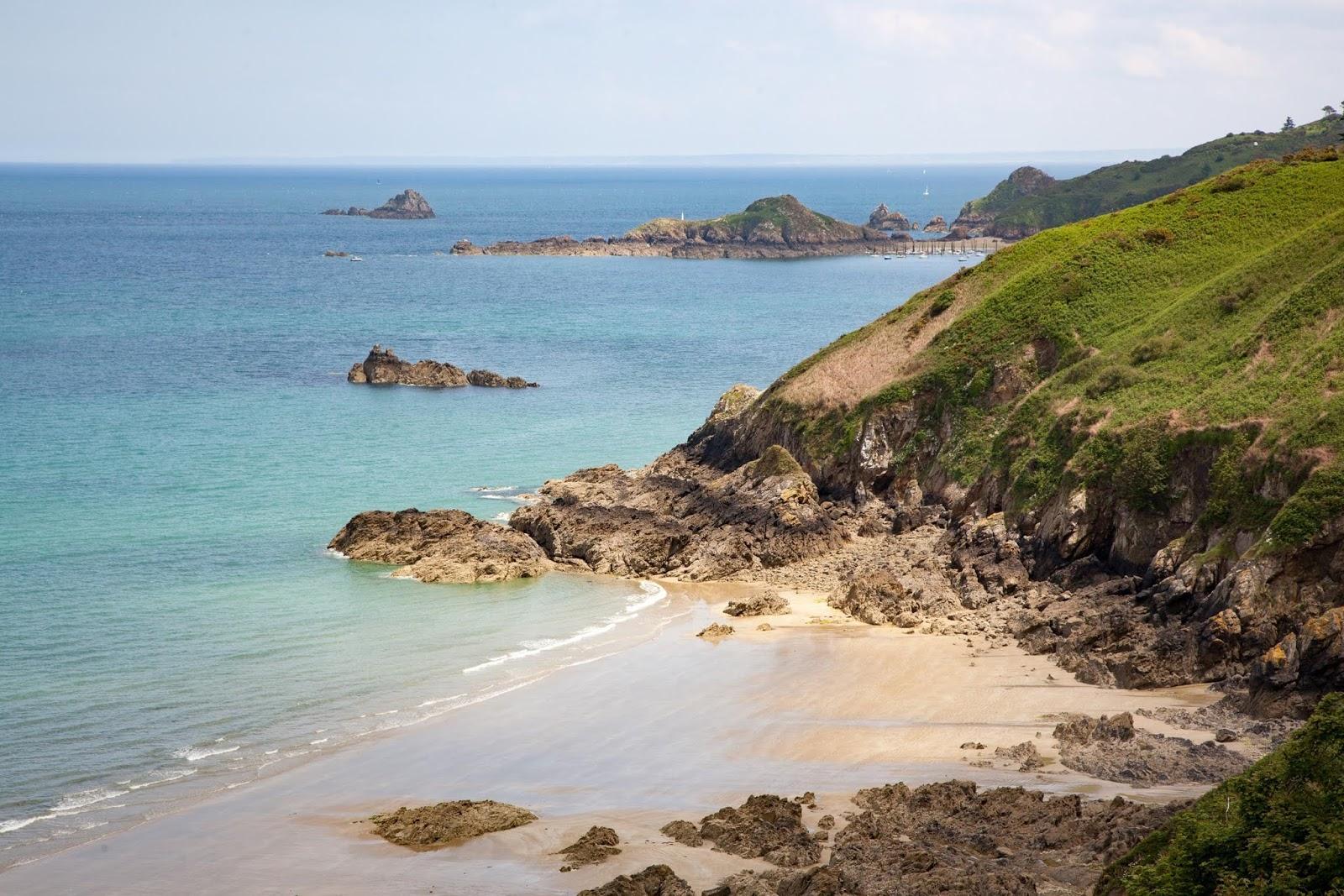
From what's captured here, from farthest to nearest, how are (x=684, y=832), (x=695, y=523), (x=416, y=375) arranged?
(x=416, y=375) → (x=695, y=523) → (x=684, y=832)

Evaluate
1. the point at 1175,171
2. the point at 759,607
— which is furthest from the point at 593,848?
the point at 1175,171

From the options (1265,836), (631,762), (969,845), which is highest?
(1265,836)

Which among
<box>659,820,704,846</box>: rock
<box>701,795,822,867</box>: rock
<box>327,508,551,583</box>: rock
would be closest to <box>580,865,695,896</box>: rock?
<box>701,795,822,867</box>: rock

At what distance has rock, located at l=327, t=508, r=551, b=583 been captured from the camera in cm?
4634

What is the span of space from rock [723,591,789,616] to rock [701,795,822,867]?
15931 millimetres

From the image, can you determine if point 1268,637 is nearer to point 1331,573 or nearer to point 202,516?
point 1331,573

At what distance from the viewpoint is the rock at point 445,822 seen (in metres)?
25.1

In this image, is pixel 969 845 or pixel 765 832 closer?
pixel 969 845

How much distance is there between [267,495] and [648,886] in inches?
1545

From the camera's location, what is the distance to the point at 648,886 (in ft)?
71.1

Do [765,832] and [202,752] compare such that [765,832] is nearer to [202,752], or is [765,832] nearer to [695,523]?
[202,752]

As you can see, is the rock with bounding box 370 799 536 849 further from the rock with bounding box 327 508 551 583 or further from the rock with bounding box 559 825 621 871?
the rock with bounding box 327 508 551 583

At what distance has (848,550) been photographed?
46.3 meters

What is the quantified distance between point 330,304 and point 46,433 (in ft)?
213
